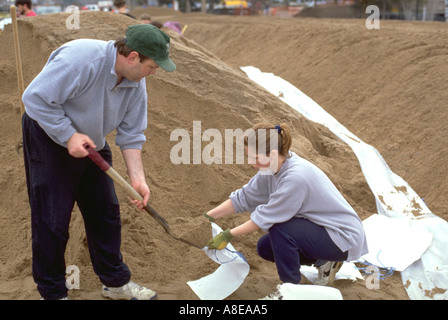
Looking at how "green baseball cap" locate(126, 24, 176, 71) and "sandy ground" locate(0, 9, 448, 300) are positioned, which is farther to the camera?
"sandy ground" locate(0, 9, 448, 300)

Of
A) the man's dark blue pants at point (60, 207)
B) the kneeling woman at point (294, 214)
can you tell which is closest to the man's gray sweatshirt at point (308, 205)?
the kneeling woman at point (294, 214)

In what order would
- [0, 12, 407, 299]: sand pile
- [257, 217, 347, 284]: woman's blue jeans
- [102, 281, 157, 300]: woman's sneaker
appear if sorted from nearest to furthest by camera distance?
1. [257, 217, 347, 284]: woman's blue jeans
2. [102, 281, 157, 300]: woman's sneaker
3. [0, 12, 407, 299]: sand pile

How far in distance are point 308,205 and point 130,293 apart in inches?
45.5

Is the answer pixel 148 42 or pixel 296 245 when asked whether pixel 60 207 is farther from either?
pixel 296 245

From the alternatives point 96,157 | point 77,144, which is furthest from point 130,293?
point 77,144

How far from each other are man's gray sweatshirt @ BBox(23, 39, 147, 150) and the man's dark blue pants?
0.13 m

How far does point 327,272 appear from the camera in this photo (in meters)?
3.30

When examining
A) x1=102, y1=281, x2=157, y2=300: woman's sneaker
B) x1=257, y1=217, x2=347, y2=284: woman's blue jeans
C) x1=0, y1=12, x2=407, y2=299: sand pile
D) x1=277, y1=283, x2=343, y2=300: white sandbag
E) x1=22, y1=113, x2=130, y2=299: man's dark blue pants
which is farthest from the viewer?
x1=0, y1=12, x2=407, y2=299: sand pile

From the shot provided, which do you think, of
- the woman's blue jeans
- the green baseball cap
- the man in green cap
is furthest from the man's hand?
the woman's blue jeans

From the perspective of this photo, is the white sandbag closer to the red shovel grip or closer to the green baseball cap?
the red shovel grip

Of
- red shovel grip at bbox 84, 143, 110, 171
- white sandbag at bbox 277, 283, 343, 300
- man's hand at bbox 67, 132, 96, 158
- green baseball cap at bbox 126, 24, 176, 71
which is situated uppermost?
green baseball cap at bbox 126, 24, 176, 71

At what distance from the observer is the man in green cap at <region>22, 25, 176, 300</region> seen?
2436 mm

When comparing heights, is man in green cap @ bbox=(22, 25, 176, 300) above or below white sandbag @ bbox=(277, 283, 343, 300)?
above

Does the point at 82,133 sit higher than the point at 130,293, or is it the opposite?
the point at 82,133
